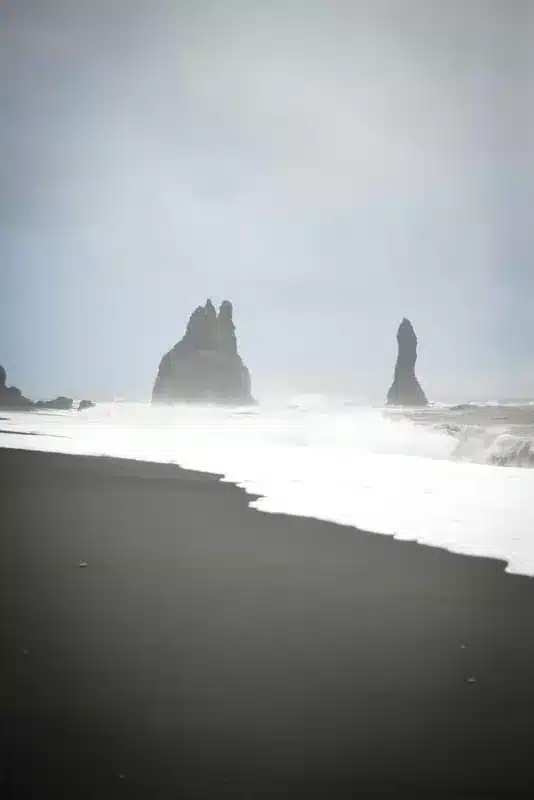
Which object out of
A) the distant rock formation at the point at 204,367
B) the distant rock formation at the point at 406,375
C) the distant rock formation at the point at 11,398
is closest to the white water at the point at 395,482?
the distant rock formation at the point at 11,398

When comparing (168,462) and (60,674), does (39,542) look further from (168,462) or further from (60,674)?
(168,462)

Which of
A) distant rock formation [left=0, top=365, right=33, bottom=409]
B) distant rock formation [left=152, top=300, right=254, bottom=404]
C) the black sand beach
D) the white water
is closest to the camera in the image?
the black sand beach

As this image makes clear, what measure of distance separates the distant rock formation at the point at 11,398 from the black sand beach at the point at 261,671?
6007cm

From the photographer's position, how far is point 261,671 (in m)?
2.89

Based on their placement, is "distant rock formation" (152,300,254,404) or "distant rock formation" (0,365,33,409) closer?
"distant rock formation" (0,365,33,409)

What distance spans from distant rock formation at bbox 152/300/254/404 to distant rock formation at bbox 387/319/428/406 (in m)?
25.9

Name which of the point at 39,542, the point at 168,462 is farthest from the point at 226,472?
the point at 39,542

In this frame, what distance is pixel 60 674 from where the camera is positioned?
9.18 feet

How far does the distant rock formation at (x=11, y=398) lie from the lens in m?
60.4

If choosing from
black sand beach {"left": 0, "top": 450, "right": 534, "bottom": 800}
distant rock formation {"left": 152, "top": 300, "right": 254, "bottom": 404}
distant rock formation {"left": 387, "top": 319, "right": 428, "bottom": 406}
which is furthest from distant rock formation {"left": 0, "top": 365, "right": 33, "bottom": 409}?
black sand beach {"left": 0, "top": 450, "right": 534, "bottom": 800}

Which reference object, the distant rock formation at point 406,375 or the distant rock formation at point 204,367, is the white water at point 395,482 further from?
the distant rock formation at point 204,367

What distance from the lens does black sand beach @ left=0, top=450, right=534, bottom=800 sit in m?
2.10

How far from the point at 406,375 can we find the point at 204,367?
32.3 meters

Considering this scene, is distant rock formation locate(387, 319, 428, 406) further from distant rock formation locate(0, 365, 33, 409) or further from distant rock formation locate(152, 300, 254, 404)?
distant rock formation locate(0, 365, 33, 409)
